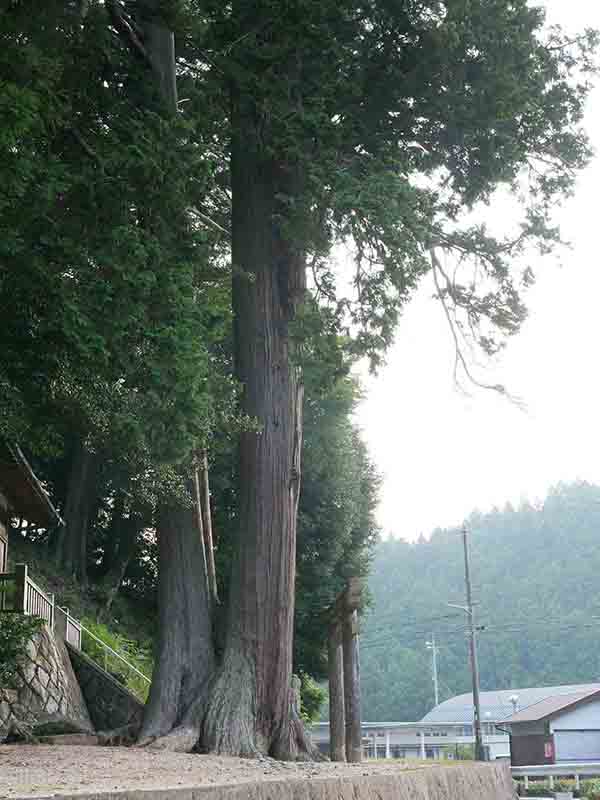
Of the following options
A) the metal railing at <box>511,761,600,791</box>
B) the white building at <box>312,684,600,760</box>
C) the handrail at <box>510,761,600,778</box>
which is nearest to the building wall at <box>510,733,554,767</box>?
the metal railing at <box>511,761,600,791</box>

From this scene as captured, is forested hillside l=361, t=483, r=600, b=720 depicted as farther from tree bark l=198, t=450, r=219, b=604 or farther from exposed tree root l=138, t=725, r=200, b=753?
exposed tree root l=138, t=725, r=200, b=753

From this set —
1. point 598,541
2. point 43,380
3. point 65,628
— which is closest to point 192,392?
point 43,380

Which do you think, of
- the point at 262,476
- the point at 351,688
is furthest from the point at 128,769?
the point at 351,688

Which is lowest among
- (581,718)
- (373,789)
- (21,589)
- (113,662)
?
(373,789)

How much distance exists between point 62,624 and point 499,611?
56440mm

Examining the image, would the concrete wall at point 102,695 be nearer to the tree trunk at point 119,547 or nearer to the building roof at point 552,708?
the tree trunk at point 119,547

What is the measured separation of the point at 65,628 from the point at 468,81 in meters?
13.1

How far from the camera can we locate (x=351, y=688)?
15.3 m

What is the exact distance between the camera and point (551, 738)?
32281 mm

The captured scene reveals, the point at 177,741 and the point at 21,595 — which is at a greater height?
the point at 21,595

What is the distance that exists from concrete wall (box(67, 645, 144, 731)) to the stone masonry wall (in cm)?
24

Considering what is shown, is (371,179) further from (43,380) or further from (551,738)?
(551,738)

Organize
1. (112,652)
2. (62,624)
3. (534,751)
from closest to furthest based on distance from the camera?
1. (62,624)
2. (112,652)
3. (534,751)

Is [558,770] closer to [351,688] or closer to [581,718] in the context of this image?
[581,718]
